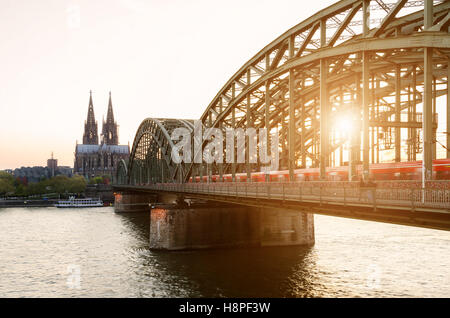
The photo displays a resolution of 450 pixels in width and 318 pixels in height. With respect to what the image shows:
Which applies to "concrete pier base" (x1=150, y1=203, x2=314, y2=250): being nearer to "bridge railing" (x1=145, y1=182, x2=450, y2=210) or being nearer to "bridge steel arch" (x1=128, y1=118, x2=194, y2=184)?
"bridge railing" (x1=145, y1=182, x2=450, y2=210)

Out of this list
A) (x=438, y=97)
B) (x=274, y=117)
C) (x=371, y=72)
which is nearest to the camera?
(x=371, y=72)

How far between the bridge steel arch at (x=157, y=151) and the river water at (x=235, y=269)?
33629 mm

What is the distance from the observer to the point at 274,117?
188ft

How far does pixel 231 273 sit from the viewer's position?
37.9m

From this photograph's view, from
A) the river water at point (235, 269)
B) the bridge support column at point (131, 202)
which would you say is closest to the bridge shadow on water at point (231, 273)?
the river water at point (235, 269)

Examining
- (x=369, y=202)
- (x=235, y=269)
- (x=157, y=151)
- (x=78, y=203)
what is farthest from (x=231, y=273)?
(x=78, y=203)

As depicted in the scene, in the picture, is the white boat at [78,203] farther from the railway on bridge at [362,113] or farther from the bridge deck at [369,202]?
the bridge deck at [369,202]

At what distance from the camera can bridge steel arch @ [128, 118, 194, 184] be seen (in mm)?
91000

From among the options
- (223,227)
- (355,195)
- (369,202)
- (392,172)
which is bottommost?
(223,227)

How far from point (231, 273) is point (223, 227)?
39.8ft

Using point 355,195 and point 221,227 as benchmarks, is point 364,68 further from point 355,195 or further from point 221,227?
point 221,227

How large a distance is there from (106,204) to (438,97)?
397 feet

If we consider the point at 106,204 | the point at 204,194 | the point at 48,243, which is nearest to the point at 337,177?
the point at 204,194
